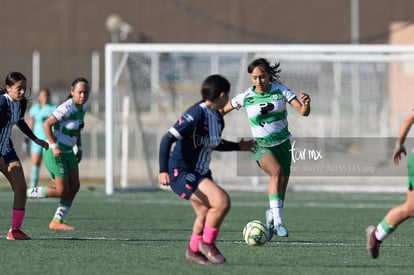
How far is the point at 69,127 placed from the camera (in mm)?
12805

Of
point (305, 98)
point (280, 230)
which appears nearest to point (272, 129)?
point (305, 98)

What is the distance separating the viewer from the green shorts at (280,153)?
11758 millimetres

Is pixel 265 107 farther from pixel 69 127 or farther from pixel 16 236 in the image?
pixel 16 236

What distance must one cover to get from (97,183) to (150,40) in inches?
820

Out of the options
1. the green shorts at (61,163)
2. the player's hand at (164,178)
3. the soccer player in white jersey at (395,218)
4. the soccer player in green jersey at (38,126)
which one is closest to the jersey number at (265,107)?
the green shorts at (61,163)

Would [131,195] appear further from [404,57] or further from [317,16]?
[317,16]

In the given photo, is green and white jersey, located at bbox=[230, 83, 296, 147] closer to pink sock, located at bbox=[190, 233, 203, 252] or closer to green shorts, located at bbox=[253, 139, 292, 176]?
green shorts, located at bbox=[253, 139, 292, 176]

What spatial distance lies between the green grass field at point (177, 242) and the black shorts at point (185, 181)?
660 mm

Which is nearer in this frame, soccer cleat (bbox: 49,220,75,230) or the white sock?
soccer cleat (bbox: 49,220,75,230)

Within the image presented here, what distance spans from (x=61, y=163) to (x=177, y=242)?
2.36 meters

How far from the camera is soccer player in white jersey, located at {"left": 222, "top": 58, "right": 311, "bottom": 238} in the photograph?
11.6 metres

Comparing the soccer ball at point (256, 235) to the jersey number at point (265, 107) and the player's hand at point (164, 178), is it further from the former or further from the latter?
the jersey number at point (265, 107)

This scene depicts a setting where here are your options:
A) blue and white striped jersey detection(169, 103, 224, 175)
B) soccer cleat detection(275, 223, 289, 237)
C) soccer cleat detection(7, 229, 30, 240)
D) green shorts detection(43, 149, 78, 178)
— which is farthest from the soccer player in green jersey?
blue and white striped jersey detection(169, 103, 224, 175)

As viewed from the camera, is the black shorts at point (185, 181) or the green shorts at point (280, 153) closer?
the black shorts at point (185, 181)
